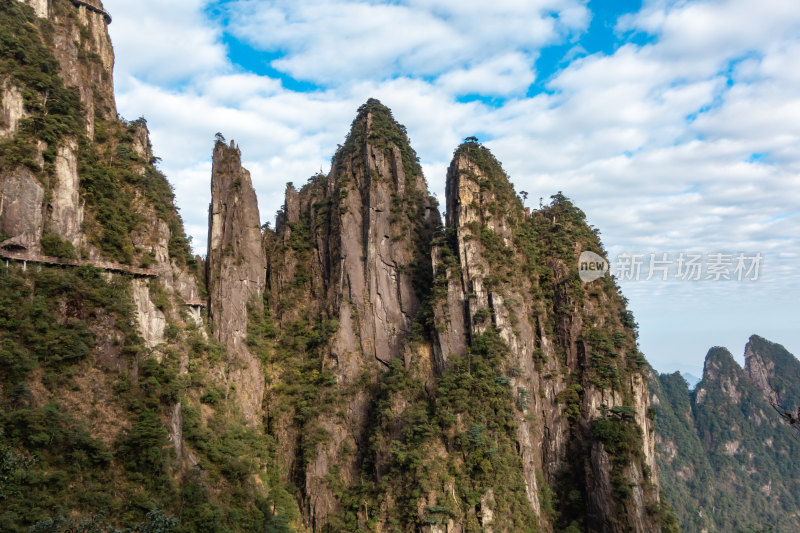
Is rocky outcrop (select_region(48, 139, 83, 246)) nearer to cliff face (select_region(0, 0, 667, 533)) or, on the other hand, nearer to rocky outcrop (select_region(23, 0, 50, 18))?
cliff face (select_region(0, 0, 667, 533))

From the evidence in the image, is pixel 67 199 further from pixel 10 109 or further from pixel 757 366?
pixel 757 366

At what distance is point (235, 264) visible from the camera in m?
44.1

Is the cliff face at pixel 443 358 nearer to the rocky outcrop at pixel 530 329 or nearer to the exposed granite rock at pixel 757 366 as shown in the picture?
the rocky outcrop at pixel 530 329

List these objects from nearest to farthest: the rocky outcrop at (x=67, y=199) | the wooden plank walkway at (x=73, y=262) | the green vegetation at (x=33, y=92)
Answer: the wooden plank walkway at (x=73, y=262), the green vegetation at (x=33, y=92), the rocky outcrop at (x=67, y=199)

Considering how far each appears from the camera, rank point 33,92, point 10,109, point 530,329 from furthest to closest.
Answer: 1. point 530,329
2. point 33,92
3. point 10,109

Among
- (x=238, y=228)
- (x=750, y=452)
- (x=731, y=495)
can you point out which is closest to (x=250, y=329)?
→ (x=238, y=228)

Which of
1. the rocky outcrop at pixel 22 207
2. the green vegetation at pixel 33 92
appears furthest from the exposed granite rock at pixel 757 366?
the green vegetation at pixel 33 92

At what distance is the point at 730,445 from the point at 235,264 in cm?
10155

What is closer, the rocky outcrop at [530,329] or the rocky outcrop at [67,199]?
the rocky outcrop at [67,199]

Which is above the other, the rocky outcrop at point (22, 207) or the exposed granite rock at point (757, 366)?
the rocky outcrop at point (22, 207)

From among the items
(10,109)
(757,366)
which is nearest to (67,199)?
(10,109)

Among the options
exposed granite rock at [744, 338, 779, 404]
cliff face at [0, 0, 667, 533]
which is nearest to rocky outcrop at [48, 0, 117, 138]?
cliff face at [0, 0, 667, 533]

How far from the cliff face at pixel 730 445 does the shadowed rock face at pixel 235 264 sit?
2742 inches

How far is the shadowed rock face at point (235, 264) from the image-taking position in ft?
136
